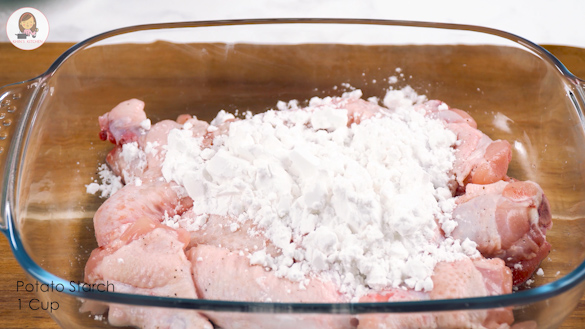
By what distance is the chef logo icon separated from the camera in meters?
2.04

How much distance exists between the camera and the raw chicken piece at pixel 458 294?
1037mm

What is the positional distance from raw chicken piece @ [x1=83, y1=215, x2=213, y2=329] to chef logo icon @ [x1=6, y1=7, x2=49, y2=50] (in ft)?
3.64

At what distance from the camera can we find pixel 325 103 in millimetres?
1691

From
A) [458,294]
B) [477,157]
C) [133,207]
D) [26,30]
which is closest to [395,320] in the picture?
[458,294]

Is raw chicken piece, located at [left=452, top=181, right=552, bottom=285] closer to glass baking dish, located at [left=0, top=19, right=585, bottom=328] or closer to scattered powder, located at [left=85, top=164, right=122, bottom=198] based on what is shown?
glass baking dish, located at [left=0, top=19, right=585, bottom=328]

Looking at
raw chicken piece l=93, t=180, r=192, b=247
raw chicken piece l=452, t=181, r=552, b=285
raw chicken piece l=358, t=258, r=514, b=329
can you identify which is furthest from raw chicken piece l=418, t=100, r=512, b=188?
raw chicken piece l=93, t=180, r=192, b=247

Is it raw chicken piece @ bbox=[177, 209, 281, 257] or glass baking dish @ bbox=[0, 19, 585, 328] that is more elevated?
glass baking dish @ bbox=[0, 19, 585, 328]

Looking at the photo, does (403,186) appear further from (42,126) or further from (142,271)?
(42,126)

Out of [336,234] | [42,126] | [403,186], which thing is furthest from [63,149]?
[403,186]

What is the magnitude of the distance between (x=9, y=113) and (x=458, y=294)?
3.84ft

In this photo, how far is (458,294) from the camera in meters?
1.17

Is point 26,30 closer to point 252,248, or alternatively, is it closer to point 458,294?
point 252,248

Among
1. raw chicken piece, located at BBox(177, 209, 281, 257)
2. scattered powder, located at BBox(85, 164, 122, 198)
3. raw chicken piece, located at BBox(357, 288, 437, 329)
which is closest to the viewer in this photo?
raw chicken piece, located at BBox(357, 288, 437, 329)

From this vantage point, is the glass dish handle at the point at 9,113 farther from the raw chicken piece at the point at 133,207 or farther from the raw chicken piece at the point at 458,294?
the raw chicken piece at the point at 458,294
